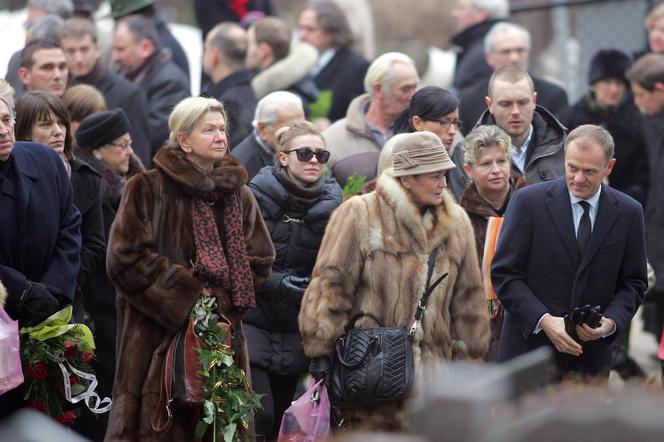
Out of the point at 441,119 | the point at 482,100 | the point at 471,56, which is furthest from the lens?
the point at 471,56

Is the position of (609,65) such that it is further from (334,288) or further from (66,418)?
(66,418)

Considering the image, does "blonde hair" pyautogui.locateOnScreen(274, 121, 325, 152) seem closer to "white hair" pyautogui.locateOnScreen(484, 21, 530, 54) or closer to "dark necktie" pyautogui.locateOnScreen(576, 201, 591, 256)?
"dark necktie" pyautogui.locateOnScreen(576, 201, 591, 256)

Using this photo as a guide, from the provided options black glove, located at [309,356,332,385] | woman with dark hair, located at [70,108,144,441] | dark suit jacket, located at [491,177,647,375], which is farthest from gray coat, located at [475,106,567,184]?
woman with dark hair, located at [70,108,144,441]

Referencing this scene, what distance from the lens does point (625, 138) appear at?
10.3 m

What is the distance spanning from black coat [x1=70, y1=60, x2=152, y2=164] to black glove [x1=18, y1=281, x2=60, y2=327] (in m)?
3.27

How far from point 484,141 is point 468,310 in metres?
1.26

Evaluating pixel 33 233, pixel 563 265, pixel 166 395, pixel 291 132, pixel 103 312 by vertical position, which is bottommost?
pixel 103 312

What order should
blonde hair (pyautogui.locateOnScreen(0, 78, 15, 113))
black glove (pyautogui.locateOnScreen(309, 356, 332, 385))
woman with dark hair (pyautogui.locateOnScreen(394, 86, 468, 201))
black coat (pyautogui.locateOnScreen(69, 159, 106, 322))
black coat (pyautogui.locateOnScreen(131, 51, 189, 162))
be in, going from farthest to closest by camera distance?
black coat (pyautogui.locateOnScreen(131, 51, 189, 162)) < woman with dark hair (pyautogui.locateOnScreen(394, 86, 468, 201)) < black coat (pyautogui.locateOnScreen(69, 159, 106, 322)) < blonde hair (pyautogui.locateOnScreen(0, 78, 15, 113)) < black glove (pyautogui.locateOnScreen(309, 356, 332, 385))

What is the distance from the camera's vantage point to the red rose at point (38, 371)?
6.69 metres

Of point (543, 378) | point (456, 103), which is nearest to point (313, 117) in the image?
point (456, 103)

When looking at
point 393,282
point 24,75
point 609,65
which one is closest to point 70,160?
point 24,75

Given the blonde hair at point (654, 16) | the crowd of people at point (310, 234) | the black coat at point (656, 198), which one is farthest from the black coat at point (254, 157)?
the blonde hair at point (654, 16)

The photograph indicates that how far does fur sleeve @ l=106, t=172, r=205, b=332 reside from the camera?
6.58m

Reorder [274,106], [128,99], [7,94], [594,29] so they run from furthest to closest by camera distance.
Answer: [594,29]
[128,99]
[274,106]
[7,94]
